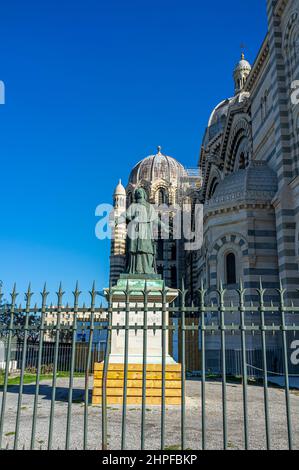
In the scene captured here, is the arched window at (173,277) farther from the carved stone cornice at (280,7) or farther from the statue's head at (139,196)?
the statue's head at (139,196)

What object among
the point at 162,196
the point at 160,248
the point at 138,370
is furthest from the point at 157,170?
the point at 138,370

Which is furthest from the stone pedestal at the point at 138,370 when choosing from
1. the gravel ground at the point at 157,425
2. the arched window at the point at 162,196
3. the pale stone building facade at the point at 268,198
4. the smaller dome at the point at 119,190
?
the smaller dome at the point at 119,190

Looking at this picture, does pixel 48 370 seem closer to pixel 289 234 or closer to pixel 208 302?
pixel 208 302

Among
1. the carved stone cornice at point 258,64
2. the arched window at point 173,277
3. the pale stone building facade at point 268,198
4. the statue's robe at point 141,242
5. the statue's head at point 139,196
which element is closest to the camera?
the statue's robe at point 141,242

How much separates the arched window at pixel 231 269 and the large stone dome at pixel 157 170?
Result: 3289 cm

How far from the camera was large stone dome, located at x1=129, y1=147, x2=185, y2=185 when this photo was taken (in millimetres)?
56062

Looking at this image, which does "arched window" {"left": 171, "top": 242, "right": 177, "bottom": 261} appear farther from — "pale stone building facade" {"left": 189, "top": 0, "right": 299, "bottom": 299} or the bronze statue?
the bronze statue

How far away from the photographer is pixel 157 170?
5666 centimetres

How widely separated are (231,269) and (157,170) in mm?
35031

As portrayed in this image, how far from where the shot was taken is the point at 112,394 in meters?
9.88

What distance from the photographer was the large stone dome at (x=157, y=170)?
56.1m

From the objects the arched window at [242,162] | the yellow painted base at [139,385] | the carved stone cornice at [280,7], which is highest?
the carved stone cornice at [280,7]

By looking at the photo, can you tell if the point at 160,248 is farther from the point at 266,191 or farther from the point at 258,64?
the point at 266,191

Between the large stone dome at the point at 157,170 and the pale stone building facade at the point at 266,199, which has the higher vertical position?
the large stone dome at the point at 157,170
